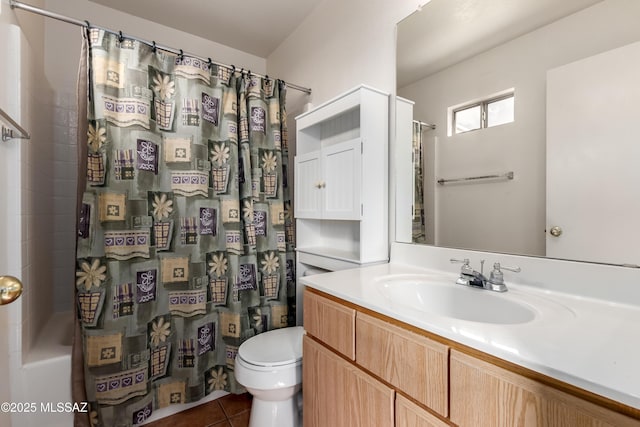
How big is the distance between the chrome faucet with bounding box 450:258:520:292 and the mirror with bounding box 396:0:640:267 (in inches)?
4.2

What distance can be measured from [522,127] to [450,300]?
68 centimetres

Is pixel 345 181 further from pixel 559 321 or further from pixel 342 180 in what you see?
pixel 559 321

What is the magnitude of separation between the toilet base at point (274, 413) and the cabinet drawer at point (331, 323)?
468mm

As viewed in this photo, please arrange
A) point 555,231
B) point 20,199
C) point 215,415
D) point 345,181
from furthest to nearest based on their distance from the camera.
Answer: point 215,415
point 345,181
point 20,199
point 555,231

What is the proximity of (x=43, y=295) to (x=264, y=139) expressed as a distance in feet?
5.33

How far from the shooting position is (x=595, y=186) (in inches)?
33.9

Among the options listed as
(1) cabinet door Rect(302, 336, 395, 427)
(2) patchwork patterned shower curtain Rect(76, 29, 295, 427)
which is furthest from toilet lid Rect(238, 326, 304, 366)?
(2) patchwork patterned shower curtain Rect(76, 29, 295, 427)

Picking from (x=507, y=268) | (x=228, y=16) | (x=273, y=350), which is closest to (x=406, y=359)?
(x=507, y=268)

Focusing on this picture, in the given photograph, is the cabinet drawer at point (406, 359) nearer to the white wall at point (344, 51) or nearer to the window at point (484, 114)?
the white wall at point (344, 51)

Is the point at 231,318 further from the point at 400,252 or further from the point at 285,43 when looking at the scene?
the point at 285,43

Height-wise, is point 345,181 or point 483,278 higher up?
point 345,181

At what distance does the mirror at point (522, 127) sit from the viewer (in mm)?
826

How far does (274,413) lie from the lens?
4.19 feet

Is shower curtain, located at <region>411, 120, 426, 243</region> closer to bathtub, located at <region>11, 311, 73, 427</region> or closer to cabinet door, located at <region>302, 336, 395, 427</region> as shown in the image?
cabinet door, located at <region>302, 336, 395, 427</region>
